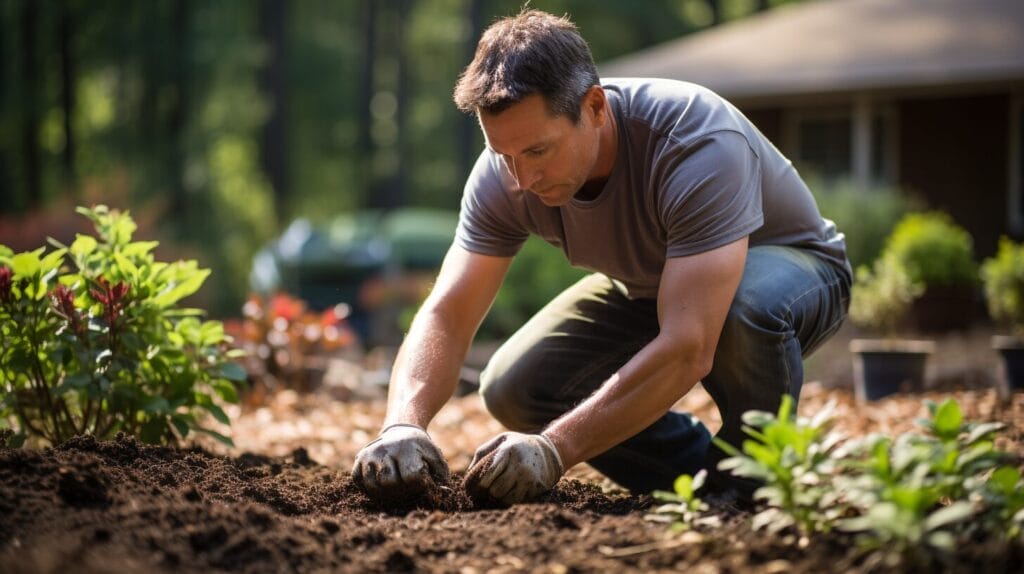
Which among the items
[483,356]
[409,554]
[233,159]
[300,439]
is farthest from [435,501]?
[233,159]

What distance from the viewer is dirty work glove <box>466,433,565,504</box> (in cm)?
262

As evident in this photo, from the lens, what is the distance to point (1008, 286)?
7094 mm

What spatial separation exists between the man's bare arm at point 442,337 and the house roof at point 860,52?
379 inches

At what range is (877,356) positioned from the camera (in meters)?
5.59

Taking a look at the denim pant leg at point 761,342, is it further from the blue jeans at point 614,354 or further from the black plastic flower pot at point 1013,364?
the black plastic flower pot at point 1013,364

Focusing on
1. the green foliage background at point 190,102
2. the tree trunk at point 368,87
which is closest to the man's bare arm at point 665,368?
the green foliage background at point 190,102

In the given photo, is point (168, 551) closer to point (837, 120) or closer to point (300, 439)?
point (300, 439)

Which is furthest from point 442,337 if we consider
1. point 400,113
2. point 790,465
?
point 400,113

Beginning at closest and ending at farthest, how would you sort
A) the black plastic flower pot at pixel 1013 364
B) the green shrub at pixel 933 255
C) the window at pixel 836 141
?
the black plastic flower pot at pixel 1013 364 → the green shrub at pixel 933 255 → the window at pixel 836 141

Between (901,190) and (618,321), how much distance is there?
10.9 metres

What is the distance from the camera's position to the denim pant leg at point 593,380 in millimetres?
3453

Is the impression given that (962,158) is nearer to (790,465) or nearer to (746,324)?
(746,324)

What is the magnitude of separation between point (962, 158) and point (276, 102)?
14.8 meters

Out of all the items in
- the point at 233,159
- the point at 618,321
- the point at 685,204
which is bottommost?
the point at 233,159
